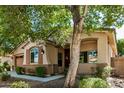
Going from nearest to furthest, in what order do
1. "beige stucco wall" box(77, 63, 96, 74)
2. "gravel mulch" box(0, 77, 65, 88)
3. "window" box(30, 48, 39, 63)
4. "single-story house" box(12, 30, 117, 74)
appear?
"gravel mulch" box(0, 77, 65, 88)
"single-story house" box(12, 30, 117, 74)
"window" box(30, 48, 39, 63)
"beige stucco wall" box(77, 63, 96, 74)

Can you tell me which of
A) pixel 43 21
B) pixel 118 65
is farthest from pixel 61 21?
pixel 118 65

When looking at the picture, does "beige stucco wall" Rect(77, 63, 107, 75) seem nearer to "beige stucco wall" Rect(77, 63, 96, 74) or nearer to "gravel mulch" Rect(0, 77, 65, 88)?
"beige stucco wall" Rect(77, 63, 96, 74)

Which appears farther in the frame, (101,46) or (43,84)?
(101,46)

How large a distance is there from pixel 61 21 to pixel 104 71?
2.10 metres

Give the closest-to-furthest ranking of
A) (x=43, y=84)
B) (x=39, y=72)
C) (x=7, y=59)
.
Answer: (x=43, y=84), (x=7, y=59), (x=39, y=72)

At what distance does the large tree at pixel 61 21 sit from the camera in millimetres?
6133

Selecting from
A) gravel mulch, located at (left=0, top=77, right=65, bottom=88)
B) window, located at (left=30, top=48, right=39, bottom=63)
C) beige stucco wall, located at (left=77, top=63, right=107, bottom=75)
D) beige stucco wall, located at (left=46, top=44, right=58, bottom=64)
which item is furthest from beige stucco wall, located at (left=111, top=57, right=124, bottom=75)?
window, located at (left=30, top=48, right=39, bottom=63)

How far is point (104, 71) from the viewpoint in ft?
25.9

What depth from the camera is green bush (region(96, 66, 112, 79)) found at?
766cm

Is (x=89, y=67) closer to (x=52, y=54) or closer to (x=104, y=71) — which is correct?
(x=104, y=71)

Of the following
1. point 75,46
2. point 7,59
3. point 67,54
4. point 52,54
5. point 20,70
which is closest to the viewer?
point 75,46

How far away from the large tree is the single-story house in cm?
74

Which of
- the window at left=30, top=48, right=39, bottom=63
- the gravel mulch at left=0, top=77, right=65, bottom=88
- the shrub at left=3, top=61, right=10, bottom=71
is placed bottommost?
the gravel mulch at left=0, top=77, right=65, bottom=88

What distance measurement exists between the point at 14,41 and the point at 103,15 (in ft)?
8.63
